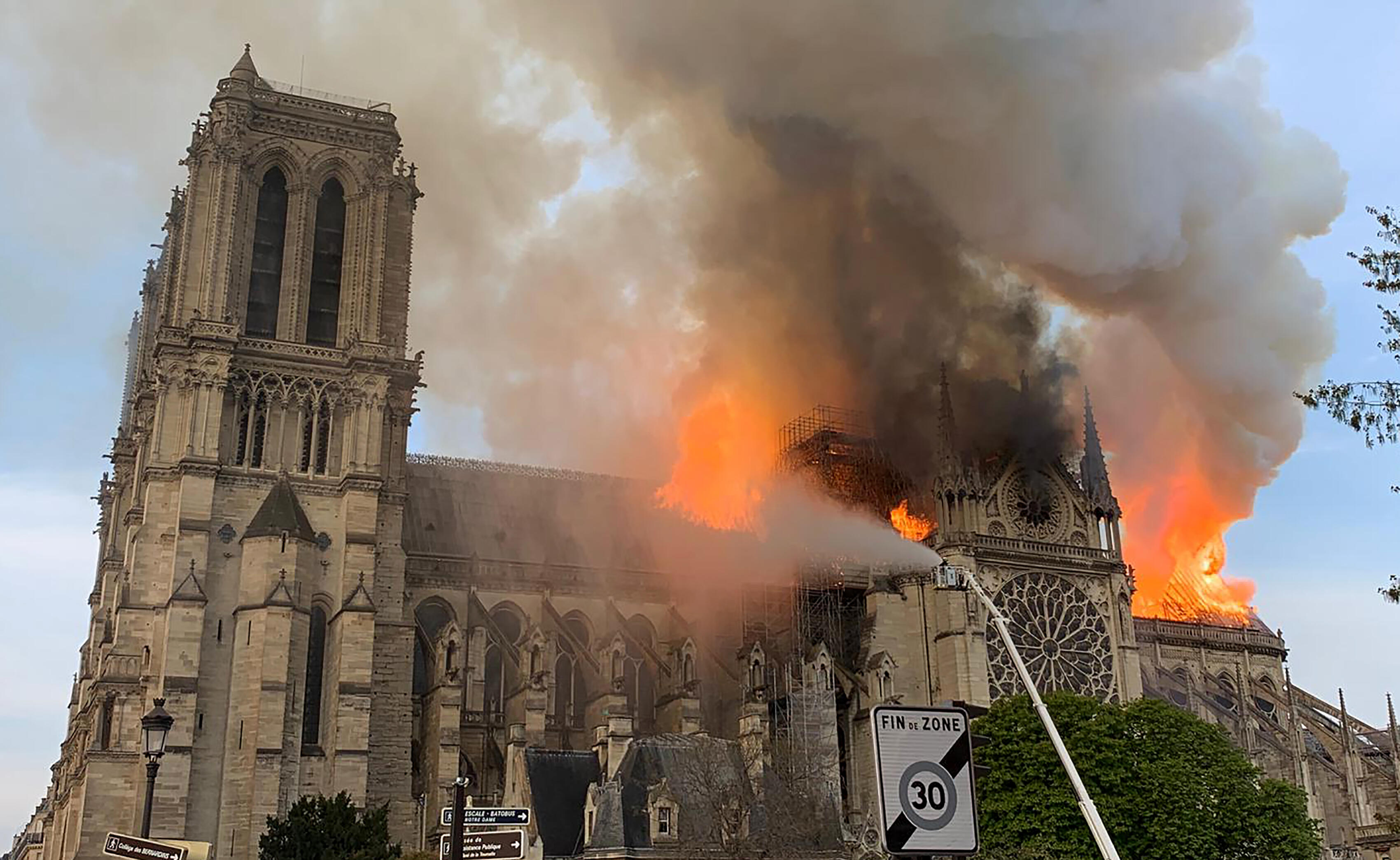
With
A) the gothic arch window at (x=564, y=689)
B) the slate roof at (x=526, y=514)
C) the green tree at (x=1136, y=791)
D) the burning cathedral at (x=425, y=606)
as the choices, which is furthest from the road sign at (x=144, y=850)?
the slate roof at (x=526, y=514)

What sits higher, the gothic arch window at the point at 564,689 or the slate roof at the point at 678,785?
the gothic arch window at the point at 564,689

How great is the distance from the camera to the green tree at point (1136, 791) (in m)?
41.5

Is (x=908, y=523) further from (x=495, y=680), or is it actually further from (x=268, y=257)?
(x=268, y=257)

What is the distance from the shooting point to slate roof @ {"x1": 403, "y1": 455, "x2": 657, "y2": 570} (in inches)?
2448

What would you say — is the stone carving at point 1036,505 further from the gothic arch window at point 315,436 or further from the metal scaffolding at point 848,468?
the gothic arch window at point 315,436

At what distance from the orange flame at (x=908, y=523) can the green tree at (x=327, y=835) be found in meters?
26.9

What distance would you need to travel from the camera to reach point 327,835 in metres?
40.5

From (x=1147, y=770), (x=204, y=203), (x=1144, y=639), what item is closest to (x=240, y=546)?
(x=204, y=203)

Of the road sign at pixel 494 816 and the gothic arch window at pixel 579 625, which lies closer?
the road sign at pixel 494 816

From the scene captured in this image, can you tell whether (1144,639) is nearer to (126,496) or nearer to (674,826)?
(674,826)

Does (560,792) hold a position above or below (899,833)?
above

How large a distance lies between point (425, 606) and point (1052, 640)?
26044mm

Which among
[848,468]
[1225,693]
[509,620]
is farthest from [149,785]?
[1225,693]

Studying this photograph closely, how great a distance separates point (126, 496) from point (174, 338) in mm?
12720
